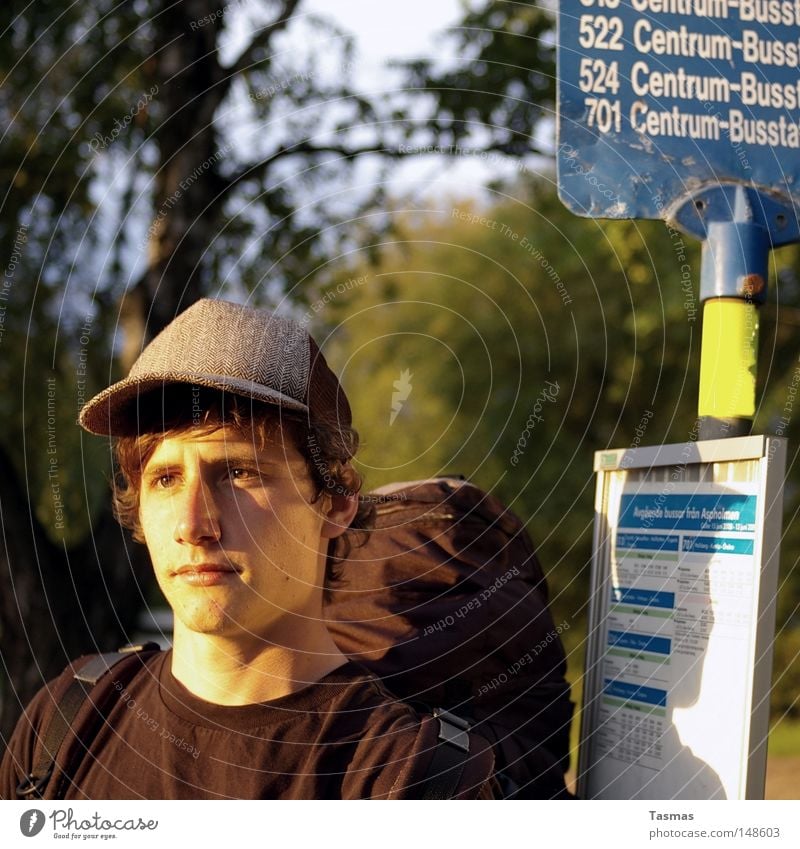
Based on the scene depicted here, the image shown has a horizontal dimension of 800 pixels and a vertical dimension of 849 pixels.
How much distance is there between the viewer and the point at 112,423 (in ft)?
7.82

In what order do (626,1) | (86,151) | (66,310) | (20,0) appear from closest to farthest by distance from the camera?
(626,1)
(20,0)
(86,151)
(66,310)

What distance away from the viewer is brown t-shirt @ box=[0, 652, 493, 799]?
212 centimetres

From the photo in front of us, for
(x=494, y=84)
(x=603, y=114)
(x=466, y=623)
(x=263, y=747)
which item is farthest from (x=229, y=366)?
(x=494, y=84)

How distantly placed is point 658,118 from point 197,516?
4.63ft

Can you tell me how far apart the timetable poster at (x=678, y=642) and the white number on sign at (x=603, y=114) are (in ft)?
A: 2.75

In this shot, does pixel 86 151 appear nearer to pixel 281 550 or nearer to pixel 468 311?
pixel 281 550

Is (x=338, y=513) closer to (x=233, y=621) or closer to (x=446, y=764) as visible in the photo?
(x=233, y=621)

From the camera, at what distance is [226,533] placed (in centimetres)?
222

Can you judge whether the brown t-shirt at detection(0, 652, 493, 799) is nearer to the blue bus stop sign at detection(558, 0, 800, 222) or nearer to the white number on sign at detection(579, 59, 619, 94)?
the blue bus stop sign at detection(558, 0, 800, 222)

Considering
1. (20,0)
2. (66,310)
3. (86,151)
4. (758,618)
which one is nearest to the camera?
(758,618)

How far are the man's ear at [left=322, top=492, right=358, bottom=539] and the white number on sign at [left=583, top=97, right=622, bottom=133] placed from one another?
1.04m

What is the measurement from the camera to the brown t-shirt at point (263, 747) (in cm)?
212

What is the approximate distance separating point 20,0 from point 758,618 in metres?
4.70
